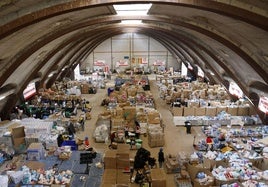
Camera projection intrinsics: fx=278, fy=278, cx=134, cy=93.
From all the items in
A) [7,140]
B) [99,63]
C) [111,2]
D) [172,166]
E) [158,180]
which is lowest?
[158,180]

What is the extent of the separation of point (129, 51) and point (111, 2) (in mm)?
27596

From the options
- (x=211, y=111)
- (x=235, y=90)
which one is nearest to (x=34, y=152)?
(x=211, y=111)

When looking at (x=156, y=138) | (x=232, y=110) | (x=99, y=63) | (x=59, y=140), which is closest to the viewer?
(x=59, y=140)

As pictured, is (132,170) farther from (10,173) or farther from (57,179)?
(10,173)

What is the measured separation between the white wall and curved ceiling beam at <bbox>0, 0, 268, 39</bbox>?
1074 inches

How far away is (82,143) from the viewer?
12234 mm

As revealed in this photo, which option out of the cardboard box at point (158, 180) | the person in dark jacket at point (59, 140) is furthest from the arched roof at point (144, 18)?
the cardboard box at point (158, 180)

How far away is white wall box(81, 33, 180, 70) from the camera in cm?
3444

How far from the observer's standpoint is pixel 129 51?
3488 centimetres

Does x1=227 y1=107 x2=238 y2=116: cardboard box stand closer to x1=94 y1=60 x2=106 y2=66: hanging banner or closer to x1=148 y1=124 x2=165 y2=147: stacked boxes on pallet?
x1=148 y1=124 x2=165 y2=147: stacked boxes on pallet

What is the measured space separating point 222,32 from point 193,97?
847 centimetres

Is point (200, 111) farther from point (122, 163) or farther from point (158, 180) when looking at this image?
point (158, 180)

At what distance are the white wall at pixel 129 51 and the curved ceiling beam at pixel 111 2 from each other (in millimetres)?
27269

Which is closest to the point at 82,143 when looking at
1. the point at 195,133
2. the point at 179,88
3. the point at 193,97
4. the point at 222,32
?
the point at 195,133
